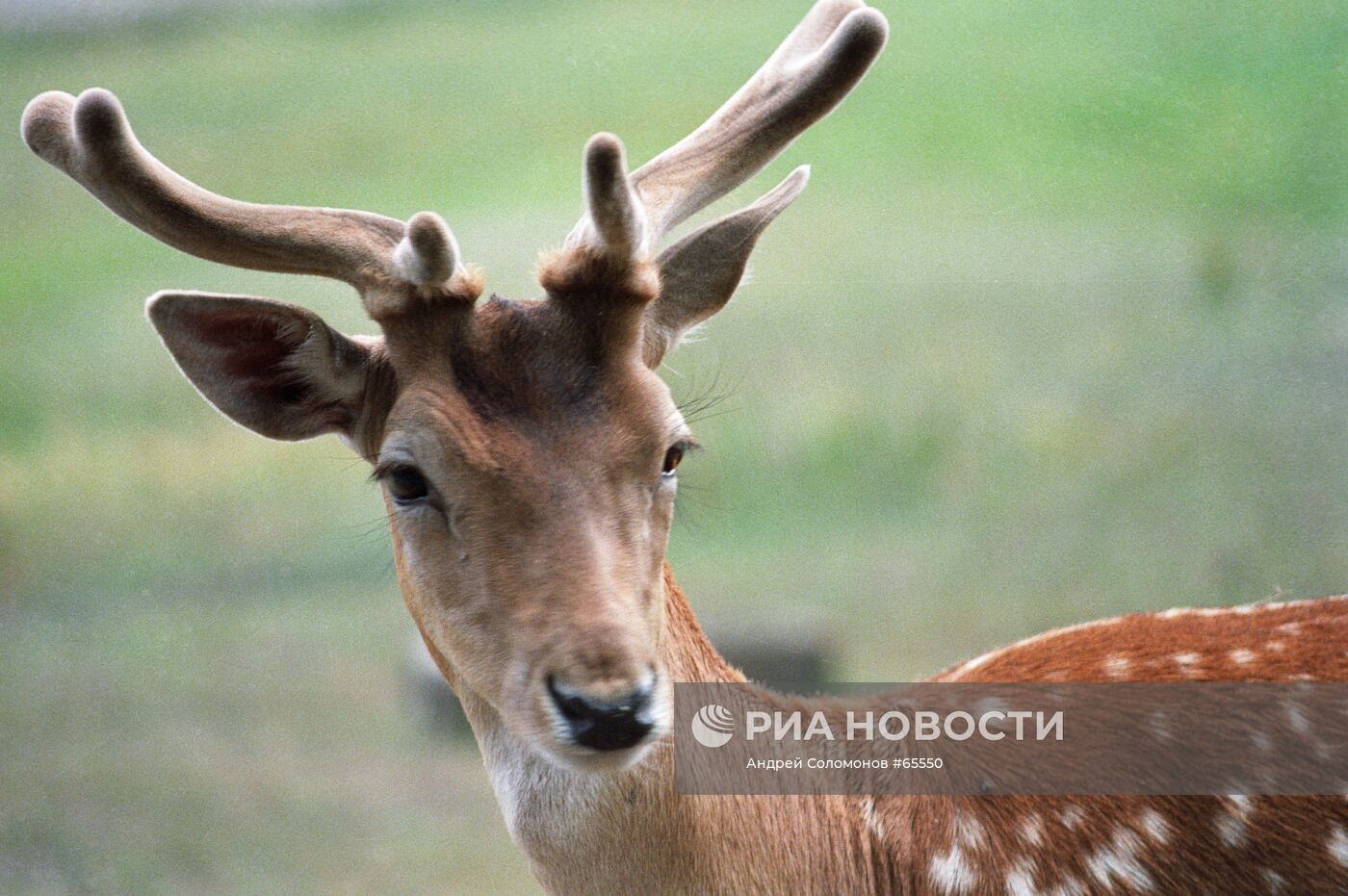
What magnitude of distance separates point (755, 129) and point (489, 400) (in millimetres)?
623

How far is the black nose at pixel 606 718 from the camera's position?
1.52m

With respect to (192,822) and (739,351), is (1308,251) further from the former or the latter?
(192,822)

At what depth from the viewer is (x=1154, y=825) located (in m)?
1.88

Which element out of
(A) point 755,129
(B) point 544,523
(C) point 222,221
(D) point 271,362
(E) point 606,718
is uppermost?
(A) point 755,129

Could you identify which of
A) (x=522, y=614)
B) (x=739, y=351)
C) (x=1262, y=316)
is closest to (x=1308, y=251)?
(x=1262, y=316)

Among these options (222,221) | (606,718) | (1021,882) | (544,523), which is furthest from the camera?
(1021,882)

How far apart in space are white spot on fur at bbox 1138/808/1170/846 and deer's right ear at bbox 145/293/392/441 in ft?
3.83

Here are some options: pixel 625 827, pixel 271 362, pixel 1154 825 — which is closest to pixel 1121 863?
pixel 1154 825

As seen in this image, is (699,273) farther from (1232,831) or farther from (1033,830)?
(1232,831)

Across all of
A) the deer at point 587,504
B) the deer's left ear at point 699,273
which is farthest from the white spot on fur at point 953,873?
the deer's left ear at point 699,273

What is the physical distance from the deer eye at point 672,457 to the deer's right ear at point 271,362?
378 mm

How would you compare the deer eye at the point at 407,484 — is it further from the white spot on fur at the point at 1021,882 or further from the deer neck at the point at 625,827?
the white spot on fur at the point at 1021,882

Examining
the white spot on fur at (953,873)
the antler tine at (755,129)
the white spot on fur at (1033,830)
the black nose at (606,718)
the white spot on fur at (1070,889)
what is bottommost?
the white spot on fur at (1070,889)

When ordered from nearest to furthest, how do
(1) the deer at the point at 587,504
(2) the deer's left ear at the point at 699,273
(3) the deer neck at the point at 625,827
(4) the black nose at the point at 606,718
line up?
(4) the black nose at the point at 606,718 → (1) the deer at the point at 587,504 → (3) the deer neck at the point at 625,827 → (2) the deer's left ear at the point at 699,273
